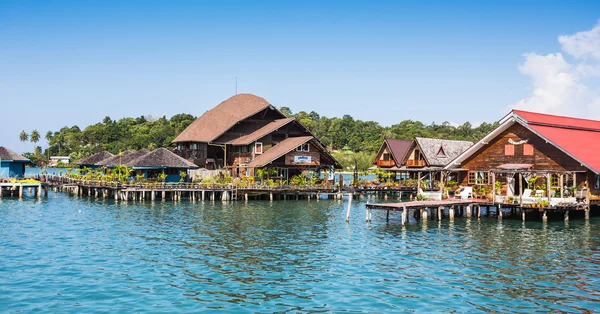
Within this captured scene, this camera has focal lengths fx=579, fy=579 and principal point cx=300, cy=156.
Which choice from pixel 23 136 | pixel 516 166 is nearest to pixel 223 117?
pixel 516 166

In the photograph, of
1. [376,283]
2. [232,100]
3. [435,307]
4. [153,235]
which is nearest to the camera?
[435,307]

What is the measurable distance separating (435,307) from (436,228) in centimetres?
1923

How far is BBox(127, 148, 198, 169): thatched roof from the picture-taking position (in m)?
60.8

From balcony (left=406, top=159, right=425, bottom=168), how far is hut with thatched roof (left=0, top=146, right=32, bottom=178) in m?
45.4

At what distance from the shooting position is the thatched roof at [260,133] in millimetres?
67000

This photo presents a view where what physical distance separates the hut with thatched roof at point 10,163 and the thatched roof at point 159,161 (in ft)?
43.8

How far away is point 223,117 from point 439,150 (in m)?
28.0

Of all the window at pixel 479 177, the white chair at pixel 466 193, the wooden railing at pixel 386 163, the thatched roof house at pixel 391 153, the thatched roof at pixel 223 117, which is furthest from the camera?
the wooden railing at pixel 386 163

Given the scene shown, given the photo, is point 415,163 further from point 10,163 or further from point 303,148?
point 10,163

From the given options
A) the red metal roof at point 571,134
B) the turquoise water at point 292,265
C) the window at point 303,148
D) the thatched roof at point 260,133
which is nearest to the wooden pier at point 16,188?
the turquoise water at point 292,265

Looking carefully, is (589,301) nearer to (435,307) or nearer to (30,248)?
(435,307)

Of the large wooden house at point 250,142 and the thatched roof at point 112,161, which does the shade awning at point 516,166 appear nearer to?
the large wooden house at point 250,142

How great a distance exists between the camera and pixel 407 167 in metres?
73.4

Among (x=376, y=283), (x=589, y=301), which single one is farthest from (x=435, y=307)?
(x=589, y=301)
